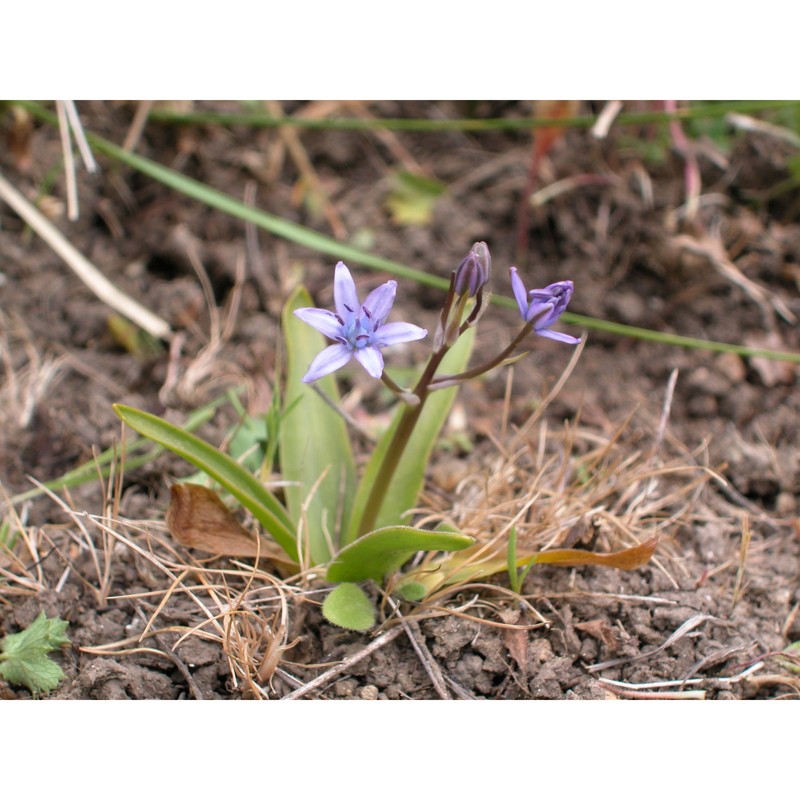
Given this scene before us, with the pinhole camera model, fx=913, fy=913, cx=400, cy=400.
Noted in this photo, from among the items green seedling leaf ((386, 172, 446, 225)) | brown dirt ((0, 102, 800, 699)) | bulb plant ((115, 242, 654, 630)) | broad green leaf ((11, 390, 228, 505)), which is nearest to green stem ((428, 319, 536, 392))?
bulb plant ((115, 242, 654, 630))

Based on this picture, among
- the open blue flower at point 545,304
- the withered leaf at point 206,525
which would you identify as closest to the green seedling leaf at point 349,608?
the withered leaf at point 206,525

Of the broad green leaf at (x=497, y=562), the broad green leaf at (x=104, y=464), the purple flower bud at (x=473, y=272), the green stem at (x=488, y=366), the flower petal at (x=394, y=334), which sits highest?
the purple flower bud at (x=473, y=272)

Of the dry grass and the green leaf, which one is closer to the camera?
the dry grass

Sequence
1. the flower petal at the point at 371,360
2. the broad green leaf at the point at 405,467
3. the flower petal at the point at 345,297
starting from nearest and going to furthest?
the flower petal at the point at 371,360 → the flower petal at the point at 345,297 → the broad green leaf at the point at 405,467

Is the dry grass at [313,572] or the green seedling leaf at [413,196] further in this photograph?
the green seedling leaf at [413,196]

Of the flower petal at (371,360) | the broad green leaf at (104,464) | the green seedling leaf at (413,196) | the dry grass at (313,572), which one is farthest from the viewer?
the green seedling leaf at (413,196)

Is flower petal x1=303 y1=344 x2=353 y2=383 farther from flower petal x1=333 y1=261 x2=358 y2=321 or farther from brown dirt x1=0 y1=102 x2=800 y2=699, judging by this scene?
brown dirt x1=0 y1=102 x2=800 y2=699

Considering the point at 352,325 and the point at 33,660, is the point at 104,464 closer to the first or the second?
the point at 33,660

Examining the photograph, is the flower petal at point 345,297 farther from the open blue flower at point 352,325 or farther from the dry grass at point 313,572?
the dry grass at point 313,572

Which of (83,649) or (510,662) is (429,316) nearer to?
(510,662)
